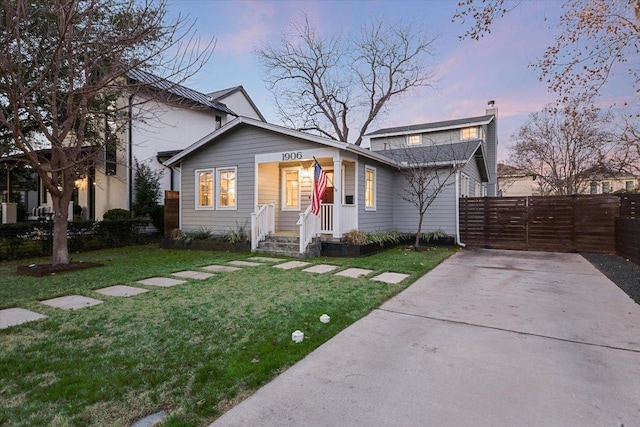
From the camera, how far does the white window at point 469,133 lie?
776 inches

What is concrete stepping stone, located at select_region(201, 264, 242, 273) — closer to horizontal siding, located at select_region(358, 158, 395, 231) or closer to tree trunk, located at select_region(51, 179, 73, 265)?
tree trunk, located at select_region(51, 179, 73, 265)

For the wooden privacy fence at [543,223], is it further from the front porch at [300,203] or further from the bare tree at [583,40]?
the front porch at [300,203]

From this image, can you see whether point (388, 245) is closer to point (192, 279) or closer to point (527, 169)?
point (192, 279)

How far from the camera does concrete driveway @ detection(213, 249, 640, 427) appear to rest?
6.58ft

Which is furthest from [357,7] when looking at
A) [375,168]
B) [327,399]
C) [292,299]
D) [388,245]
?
[327,399]

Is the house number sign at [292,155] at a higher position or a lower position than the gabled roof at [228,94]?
lower

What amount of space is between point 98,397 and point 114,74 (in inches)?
205

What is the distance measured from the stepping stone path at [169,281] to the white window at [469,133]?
16.2m

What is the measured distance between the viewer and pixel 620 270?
267 inches

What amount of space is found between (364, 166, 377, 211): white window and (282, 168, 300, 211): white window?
2.27m

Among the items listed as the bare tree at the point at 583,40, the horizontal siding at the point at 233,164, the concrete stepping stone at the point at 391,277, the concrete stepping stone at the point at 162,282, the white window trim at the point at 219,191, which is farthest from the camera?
the white window trim at the point at 219,191

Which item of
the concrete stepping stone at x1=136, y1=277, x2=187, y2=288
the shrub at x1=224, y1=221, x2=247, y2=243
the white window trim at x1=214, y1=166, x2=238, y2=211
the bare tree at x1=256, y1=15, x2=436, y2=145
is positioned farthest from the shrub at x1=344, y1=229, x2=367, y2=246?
the bare tree at x1=256, y1=15, x2=436, y2=145

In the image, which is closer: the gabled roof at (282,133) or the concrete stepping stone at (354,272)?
the concrete stepping stone at (354,272)

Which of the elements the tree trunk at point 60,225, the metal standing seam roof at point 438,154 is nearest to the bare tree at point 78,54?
the tree trunk at point 60,225
